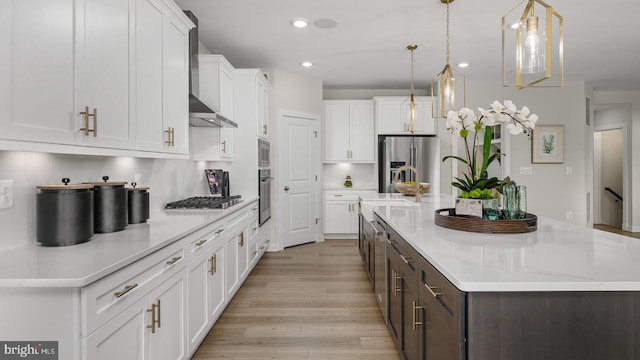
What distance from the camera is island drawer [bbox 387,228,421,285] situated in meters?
1.62

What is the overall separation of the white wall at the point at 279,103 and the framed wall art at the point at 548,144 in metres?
3.93

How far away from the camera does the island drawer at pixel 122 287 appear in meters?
1.13

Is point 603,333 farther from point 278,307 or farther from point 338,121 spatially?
point 338,121

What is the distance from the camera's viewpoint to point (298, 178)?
5.54 meters

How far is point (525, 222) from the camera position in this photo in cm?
174

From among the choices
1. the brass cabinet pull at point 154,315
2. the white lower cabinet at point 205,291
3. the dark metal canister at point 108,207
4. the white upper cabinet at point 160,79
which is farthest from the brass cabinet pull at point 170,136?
the brass cabinet pull at point 154,315

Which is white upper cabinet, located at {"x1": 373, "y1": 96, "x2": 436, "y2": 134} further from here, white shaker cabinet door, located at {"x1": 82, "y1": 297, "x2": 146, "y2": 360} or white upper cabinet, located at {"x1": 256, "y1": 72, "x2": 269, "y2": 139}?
white shaker cabinet door, located at {"x1": 82, "y1": 297, "x2": 146, "y2": 360}

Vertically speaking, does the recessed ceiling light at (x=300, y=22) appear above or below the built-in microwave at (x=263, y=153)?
above

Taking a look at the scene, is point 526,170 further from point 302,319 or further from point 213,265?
point 213,265

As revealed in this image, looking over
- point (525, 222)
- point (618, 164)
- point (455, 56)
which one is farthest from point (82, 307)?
point (618, 164)

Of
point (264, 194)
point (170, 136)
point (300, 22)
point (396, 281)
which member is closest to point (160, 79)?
point (170, 136)

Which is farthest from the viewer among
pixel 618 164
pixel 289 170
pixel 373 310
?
pixel 618 164

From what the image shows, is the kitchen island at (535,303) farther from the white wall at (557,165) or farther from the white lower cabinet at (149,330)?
the white wall at (557,165)

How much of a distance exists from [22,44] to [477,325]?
1776 millimetres
